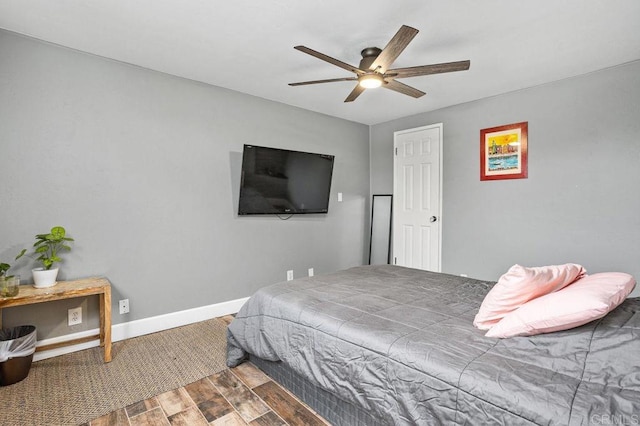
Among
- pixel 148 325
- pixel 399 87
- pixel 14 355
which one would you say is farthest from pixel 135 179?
pixel 399 87

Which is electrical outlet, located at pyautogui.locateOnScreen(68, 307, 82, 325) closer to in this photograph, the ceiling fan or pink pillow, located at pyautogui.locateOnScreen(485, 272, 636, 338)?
the ceiling fan

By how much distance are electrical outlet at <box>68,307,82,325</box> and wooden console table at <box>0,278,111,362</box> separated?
0.15 m

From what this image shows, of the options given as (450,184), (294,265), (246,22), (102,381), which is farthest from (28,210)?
(450,184)

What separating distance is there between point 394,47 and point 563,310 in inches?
66.2

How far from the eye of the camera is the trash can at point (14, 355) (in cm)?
208

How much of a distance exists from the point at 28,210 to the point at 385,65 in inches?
113

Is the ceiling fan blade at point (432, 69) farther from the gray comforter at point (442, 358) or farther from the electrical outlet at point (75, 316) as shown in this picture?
the electrical outlet at point (75, 316)

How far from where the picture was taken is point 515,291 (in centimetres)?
145

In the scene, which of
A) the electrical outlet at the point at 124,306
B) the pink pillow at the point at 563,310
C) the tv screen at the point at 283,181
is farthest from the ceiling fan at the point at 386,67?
the electrical outlet at the point at 124,306

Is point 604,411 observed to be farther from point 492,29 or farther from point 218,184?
point 218,184

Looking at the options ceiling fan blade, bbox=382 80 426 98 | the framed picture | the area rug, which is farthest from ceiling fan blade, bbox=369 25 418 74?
the area rug

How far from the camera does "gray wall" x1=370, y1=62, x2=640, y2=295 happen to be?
9.71ft

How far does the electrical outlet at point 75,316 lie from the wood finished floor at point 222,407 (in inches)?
46.0

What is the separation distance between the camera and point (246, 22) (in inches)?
88.7
